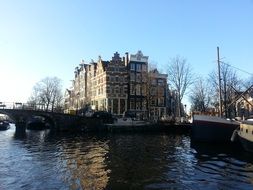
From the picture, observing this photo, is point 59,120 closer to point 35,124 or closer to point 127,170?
point 35,124

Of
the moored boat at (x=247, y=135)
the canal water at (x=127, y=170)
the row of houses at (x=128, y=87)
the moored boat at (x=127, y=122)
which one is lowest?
the canal water at (x=127, y=170)

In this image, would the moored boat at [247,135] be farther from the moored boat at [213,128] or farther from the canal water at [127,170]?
the moored boat at [213,128]

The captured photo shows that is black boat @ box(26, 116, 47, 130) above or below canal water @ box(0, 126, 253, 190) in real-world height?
above

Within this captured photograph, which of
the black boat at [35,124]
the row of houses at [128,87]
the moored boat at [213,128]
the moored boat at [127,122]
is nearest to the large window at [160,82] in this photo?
the row of houses at [128,87]

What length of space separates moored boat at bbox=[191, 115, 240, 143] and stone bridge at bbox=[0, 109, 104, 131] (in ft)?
95.8

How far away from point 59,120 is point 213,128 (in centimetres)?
3631

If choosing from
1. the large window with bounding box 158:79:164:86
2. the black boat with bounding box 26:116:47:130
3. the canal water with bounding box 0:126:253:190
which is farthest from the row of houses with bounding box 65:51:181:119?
the canal water with bounding box 0:126:253:190

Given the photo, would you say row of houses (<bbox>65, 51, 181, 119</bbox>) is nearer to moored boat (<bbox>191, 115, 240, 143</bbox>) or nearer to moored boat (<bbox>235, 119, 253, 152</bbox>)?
moored boat (<bbox>191, 115, 240, 143</bbox>)

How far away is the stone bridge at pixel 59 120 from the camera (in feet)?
214

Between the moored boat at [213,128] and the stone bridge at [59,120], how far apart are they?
29.2 meters

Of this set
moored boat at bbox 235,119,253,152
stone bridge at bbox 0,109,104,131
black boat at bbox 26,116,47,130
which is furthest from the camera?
black boat at bbox 26,116,47,130

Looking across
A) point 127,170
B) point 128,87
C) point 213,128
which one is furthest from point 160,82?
point 127,170

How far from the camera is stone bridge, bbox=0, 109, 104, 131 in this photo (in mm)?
65375

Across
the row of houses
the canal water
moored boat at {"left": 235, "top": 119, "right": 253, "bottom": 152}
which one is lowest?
the canal water
